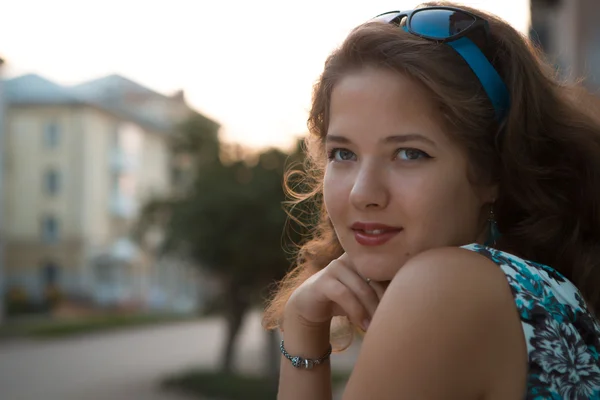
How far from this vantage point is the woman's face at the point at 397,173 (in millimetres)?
880

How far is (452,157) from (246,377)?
10130 mm

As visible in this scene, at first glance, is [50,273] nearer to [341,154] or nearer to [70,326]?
[70,326]

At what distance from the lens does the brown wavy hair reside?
0.90 m

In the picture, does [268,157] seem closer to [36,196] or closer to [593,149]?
[593,149]

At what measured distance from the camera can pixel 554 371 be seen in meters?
0.77

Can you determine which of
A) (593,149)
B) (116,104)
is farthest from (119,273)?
(593,149)

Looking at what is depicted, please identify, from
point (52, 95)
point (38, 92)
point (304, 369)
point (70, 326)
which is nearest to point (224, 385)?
point (304, 369)

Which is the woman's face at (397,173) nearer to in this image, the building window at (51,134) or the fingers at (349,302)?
the fingers at (349,302)

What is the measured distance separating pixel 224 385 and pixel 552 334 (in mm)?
9930

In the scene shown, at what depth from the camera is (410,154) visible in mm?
889

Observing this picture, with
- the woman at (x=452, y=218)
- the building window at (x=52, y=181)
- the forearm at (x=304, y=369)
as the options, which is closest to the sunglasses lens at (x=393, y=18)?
the woman at (x=452, y=218)

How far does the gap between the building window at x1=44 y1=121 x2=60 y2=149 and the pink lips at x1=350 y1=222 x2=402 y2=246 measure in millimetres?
26899

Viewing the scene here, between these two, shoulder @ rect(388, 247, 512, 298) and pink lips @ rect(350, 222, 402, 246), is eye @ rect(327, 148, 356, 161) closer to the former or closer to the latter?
pink lips @ rect(350, 222, 402, 246)

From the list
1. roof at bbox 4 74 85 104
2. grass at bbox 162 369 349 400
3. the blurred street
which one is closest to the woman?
grass at bbox 162 369 349 400
